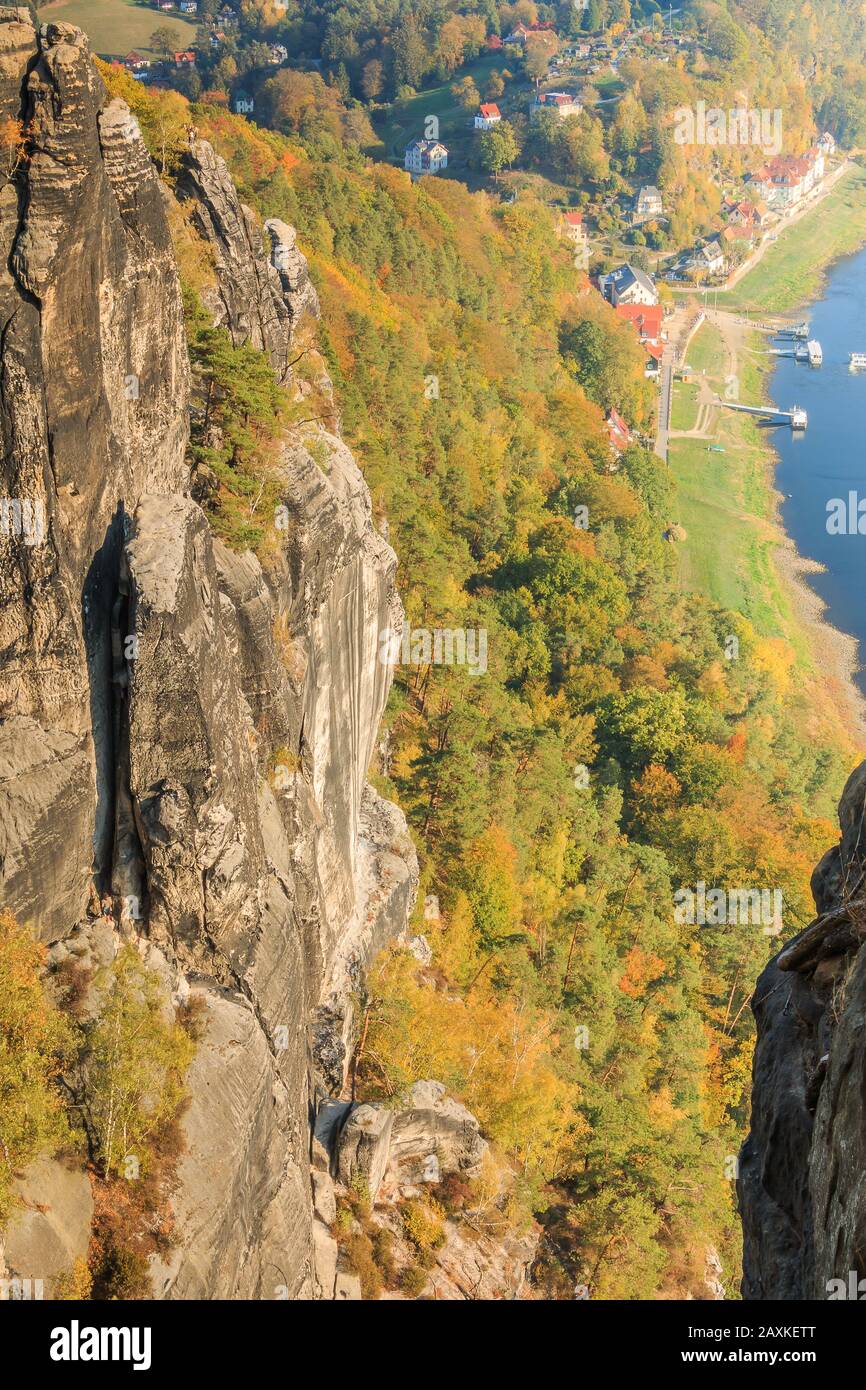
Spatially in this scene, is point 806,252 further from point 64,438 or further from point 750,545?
point 64,438

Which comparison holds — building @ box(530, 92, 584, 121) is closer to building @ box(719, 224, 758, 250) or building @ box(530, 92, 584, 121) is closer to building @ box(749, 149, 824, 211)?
building @ box(719, 224, 758, 250)

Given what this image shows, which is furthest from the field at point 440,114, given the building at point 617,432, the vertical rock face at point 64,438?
the vertical rock face at point 64,438

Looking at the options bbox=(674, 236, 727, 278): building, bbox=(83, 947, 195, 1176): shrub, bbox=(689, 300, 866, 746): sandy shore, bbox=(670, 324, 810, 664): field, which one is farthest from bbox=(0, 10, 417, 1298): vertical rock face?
bbox=(674, 236, 727, 278): building

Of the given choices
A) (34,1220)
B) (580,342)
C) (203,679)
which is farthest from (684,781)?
(580,342)

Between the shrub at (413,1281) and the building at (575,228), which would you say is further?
the building at (575,228)

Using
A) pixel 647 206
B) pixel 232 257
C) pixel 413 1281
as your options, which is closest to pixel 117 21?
pixel 647 206

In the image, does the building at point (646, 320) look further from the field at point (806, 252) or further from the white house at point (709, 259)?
the white house at point (709, 259)

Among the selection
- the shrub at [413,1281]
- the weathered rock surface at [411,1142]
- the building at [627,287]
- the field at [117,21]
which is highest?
the field at [117,21]
